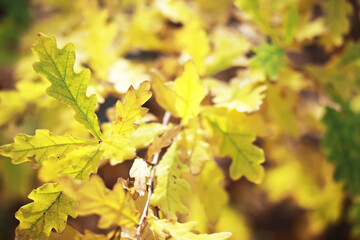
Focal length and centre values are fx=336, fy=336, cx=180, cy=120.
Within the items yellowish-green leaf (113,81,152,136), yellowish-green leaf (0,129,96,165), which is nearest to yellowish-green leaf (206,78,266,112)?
yellowish-green leaf (113,81,152,136)

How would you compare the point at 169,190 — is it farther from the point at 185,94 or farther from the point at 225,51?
the point at 225,51

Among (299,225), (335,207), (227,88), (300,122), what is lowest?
(299,225)

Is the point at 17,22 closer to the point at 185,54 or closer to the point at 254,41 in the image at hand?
the point at 185,54

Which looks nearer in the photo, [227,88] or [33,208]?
[33,208]

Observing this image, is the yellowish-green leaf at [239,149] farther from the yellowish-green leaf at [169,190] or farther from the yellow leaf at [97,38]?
the yellow leaf at [97,38]

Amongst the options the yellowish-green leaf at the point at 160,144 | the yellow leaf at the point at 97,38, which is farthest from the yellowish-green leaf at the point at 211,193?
the yellow leaf at the point at 97,38

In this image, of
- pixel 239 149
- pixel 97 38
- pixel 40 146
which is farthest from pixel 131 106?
pixel 97 38

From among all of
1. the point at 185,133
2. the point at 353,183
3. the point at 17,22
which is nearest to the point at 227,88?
the point at 185,133
